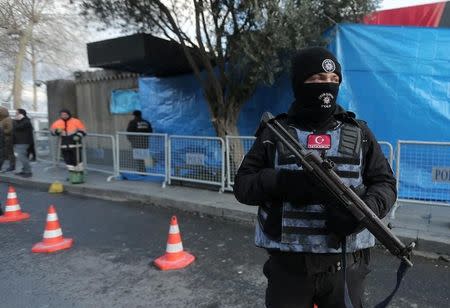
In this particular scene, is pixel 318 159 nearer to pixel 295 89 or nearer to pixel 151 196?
pixel 295 89

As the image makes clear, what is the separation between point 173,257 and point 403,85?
4.52m

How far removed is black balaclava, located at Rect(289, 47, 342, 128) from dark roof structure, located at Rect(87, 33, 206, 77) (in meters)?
6.23

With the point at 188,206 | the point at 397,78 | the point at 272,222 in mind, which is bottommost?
the point at 188,206

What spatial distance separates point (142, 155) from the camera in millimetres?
8477

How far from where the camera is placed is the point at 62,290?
3668 mm

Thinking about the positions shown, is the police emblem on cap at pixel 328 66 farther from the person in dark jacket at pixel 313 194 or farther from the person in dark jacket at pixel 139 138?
the person in dark jacket at pixel 139 138

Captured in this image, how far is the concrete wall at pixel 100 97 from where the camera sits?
37.9ft

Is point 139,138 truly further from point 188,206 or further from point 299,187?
point 299,187

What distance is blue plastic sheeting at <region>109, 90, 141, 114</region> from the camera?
1116 centimetres

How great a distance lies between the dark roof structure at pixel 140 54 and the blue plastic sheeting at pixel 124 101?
2.22 meters

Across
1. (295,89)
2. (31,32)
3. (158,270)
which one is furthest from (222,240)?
(31,32)

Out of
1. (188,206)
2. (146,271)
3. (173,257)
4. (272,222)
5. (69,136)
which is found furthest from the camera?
(69,136)

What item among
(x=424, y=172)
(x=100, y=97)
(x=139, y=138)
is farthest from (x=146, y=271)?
(x=100, y=97)

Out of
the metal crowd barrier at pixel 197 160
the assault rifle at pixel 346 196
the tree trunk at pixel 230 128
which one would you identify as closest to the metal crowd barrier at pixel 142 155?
the metal crowd barrier at pixel 197 160
